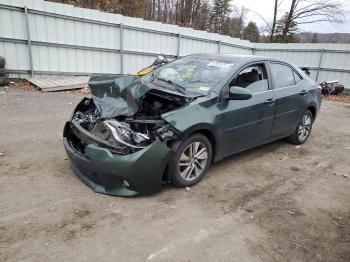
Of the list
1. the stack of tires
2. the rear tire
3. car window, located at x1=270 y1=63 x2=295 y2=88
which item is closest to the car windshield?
car window, located at x1=270 y1=63 x2=295 y2=88

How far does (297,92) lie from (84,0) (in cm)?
1547

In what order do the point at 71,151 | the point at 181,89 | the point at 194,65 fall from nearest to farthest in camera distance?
the point at 71,151, the point at 181,89, the point at 194,65

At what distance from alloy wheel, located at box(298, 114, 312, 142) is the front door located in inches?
50.2

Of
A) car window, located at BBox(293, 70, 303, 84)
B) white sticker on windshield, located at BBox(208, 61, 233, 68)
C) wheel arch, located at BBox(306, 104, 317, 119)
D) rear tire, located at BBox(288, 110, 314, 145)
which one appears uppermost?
white sticker on windshield, located at BBox(208, 61, 233, 68)

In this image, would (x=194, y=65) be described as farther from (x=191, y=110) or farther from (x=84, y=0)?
(x=84, y=0)

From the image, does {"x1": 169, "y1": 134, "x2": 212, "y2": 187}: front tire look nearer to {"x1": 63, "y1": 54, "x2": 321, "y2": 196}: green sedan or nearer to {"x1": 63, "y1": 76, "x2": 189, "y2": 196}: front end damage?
{"x1": 63, "y1": 54, "x2": 321, "y2": 196}: green sedan

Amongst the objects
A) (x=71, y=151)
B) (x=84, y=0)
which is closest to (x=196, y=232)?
(x=71, y=151)

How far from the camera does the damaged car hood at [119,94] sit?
366cm

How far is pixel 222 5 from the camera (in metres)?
32.9

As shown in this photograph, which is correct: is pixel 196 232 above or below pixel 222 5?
below

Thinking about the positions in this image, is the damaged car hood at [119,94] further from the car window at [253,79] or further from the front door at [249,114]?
the car window at [253,79]

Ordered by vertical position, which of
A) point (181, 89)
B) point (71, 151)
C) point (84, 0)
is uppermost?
point (84, 0)

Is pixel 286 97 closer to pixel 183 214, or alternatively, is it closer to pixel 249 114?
pixel 249 114

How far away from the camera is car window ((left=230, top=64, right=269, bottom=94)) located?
14.4 feet
